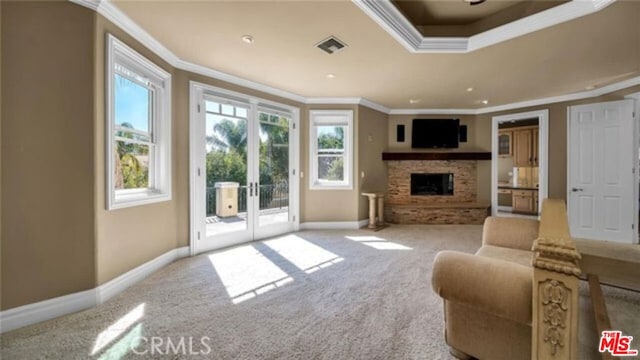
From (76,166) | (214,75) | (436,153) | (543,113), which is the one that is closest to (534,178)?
(543,113)

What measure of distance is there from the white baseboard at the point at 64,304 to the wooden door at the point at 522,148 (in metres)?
8.49

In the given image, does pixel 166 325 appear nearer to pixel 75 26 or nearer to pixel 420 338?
pixel 420 338

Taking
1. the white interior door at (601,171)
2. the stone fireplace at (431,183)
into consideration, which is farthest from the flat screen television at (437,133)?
the white interior door at (601,171)

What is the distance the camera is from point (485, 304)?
4.58 feet

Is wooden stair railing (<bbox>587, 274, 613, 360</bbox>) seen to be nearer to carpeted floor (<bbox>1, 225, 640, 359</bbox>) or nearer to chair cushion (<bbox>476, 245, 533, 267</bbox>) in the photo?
carpeted floor (<bbox>1, 225, 640, 359</bbox>)

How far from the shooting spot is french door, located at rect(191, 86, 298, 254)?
149 inches

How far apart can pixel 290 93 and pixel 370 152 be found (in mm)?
2037

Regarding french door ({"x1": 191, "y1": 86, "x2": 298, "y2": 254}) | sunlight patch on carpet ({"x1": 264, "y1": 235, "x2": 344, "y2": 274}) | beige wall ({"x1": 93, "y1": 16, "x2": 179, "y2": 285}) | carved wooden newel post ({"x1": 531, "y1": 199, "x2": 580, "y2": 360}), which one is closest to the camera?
carved wooden newel post ({"x1": 531, "y1": 199, "x2": 580, "y2": 360})

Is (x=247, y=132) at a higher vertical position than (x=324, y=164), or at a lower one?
higher

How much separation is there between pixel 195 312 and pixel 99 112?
73.5 inches

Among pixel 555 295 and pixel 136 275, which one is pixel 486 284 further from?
pixel 136 275

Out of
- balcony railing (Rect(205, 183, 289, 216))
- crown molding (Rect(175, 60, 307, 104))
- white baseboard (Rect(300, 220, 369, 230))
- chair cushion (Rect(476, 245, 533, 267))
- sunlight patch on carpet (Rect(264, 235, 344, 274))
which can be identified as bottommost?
sunlight patch on carpet (Rect(264, 235, 344, 274))

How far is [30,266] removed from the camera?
206cm

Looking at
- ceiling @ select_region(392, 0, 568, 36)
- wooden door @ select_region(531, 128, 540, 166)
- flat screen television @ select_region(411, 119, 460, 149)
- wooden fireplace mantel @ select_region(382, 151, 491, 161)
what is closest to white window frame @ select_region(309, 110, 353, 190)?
wooden fireplace mantel @ select_region(382, 151, 491, 161)
